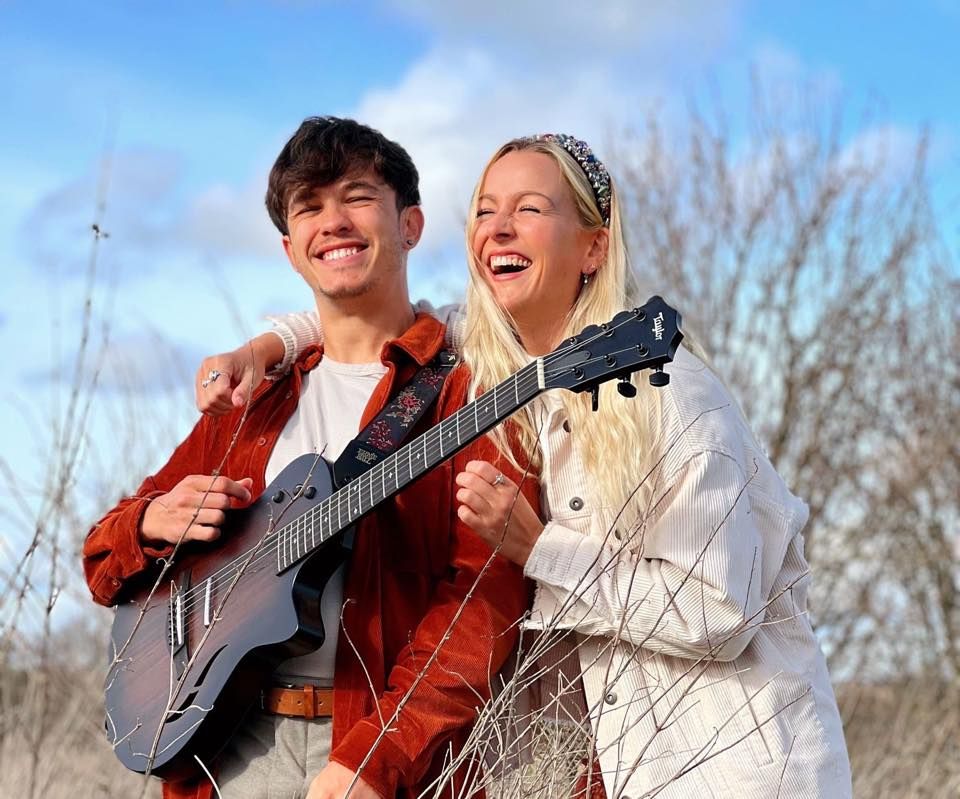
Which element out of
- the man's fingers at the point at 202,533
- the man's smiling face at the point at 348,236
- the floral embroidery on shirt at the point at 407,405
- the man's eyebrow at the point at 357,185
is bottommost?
the man's fingers at the point at 202,533

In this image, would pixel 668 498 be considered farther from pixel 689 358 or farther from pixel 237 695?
pixel 237 695

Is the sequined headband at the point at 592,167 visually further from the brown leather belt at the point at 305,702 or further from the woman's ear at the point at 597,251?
the brown leather belt at the point at 305,702

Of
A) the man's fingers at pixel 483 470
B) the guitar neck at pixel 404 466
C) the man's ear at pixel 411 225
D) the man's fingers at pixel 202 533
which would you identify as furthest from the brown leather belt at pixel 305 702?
the man's ear at pixel 411 225

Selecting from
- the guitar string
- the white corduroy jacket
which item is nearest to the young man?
the guitar string

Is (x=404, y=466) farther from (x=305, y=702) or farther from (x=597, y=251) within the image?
(x=597, y=251)

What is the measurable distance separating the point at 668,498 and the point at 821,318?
7121mm

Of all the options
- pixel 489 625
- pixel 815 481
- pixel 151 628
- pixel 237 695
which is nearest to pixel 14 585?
pixel 151 628

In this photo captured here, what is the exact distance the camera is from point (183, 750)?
2953mm

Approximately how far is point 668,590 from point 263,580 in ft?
3.09

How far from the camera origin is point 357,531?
3.07 meters

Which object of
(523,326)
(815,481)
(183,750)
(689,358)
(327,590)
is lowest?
(183,750)

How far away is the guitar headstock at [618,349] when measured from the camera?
2609mm

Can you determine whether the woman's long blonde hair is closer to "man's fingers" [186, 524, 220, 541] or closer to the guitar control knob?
the guitar control knob

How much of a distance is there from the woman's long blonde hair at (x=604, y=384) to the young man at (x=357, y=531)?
123 mm
